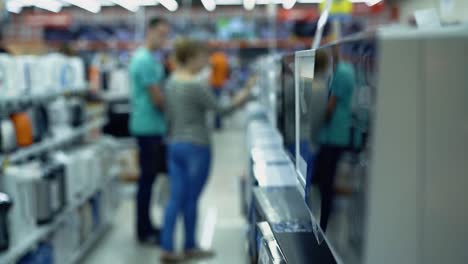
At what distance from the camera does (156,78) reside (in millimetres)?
4664

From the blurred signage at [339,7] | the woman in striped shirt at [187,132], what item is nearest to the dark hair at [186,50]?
the woman in striped shirt at [187,132]

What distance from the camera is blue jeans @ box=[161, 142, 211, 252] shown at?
4086 mm

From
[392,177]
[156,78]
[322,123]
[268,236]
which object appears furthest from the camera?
[156,78]

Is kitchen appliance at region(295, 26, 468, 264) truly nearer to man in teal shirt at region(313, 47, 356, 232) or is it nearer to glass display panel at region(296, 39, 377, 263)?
glass display panel at region(296, 39, 377, 263)

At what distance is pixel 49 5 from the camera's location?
12836mm

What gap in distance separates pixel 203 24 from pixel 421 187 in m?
13.0

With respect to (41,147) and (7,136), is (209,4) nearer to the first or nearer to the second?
(41,147)

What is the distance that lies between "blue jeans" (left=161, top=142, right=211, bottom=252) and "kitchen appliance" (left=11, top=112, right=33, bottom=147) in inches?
38.7

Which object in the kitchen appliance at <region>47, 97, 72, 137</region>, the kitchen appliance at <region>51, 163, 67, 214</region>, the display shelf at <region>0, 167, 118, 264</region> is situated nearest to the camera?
the display shelf at <region>0, 167, 118, 264</region>

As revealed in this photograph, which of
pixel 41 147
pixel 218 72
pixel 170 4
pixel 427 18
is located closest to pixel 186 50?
pixel 41 147

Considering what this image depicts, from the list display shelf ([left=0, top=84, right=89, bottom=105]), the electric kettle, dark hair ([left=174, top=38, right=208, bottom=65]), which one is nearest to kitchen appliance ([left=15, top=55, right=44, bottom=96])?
display shelf ([left=0, top=84, right=89, bottom=105])

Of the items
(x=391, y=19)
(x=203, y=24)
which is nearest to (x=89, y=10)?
(x=203, y=24)

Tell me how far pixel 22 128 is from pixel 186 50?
126 cm

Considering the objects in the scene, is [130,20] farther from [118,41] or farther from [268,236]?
[268,236]
